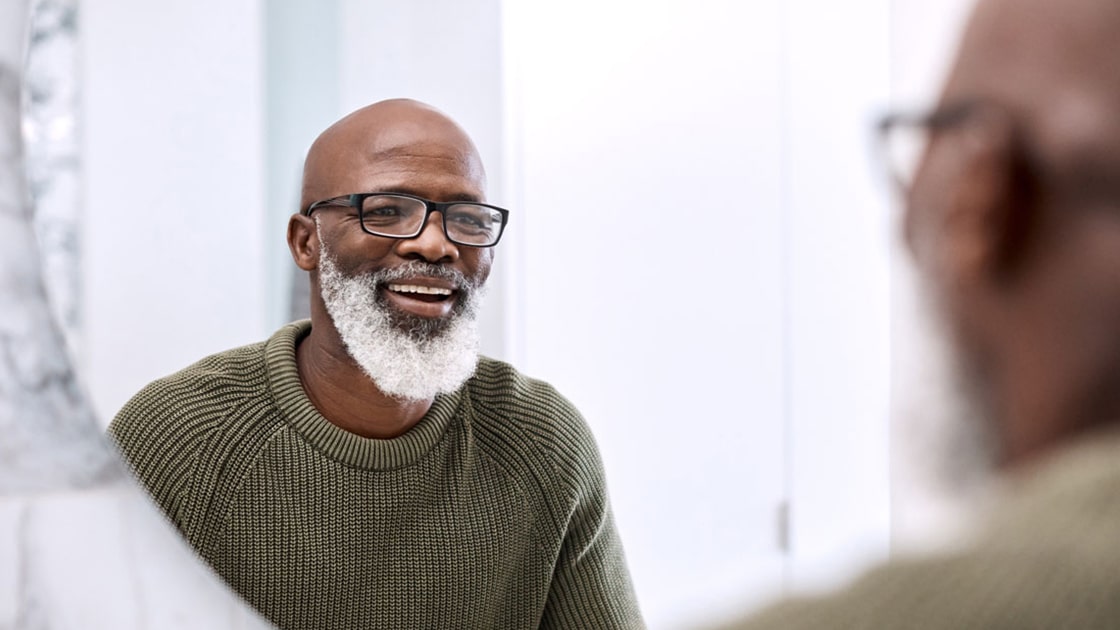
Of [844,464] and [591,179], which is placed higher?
[591,179]

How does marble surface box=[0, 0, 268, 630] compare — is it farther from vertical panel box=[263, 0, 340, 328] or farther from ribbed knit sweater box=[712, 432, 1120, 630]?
ribbed knit sweater box=[712, 432, 1120, 630]

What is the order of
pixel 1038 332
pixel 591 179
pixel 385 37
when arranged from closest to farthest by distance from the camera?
pixel 1038 332
pixel 385 37
pixel 591 179

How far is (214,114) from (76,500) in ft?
0.70

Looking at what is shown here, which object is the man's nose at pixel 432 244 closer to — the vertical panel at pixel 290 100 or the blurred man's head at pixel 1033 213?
the vertical panel at pixel 290 100

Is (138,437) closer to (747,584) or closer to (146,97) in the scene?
(146,97)

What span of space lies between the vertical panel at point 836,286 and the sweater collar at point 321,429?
0.85 ft

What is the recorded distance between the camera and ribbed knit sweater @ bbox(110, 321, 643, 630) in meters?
0.54

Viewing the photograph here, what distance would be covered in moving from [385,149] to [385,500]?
229mm

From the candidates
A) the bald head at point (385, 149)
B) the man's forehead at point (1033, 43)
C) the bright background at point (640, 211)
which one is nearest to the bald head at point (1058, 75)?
the man's forehead at point (1033, 43)

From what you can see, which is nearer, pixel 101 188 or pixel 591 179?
pixel 101 188

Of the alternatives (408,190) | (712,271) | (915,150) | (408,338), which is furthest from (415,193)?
(915,150)

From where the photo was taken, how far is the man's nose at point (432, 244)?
0.63m

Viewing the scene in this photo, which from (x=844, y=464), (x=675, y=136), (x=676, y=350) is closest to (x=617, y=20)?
(x=675, y=136)

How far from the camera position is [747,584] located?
2.06 feet
